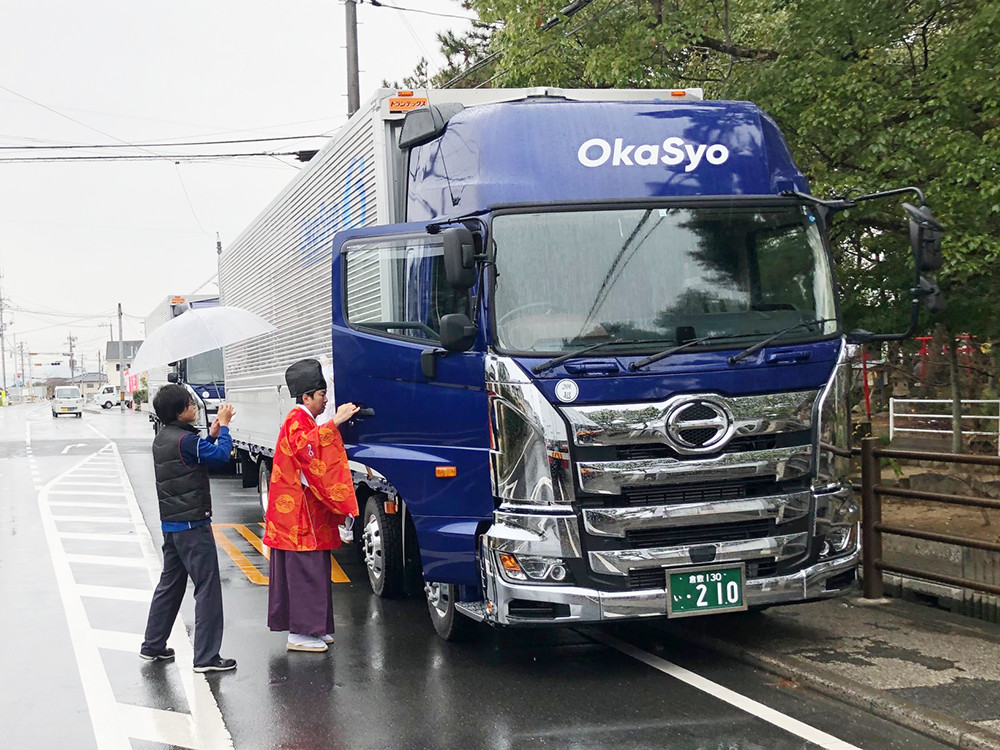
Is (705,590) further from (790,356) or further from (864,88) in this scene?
(864,88)

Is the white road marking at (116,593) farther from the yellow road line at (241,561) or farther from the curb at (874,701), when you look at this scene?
the curb at (874,701)

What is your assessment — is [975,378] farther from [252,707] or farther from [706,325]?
[252,707]

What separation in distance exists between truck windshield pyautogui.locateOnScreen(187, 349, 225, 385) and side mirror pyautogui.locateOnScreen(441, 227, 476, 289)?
19933mm

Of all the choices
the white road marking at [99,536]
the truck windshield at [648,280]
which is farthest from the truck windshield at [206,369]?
the truck windshield at [648,280]

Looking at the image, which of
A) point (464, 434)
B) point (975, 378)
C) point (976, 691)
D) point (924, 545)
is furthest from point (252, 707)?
point (975, 378)

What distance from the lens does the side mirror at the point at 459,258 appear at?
6.12 meters

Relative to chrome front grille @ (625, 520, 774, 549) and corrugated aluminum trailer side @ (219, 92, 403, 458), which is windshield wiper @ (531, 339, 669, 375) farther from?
corrugated aluminum trailer side @ (219, 92, 403, 458)

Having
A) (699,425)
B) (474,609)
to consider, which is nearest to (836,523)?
(699,425)

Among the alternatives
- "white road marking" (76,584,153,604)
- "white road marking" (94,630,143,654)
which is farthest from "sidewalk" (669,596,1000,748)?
"white road marking" (76,584,153,604)

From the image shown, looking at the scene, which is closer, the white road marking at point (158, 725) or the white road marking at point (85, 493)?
the white road marking at point (158, 725)

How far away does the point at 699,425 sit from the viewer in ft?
20.1

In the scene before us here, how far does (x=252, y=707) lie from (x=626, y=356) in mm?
2757

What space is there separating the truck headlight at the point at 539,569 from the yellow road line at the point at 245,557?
2900 mm

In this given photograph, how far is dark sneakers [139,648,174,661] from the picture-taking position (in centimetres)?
711
